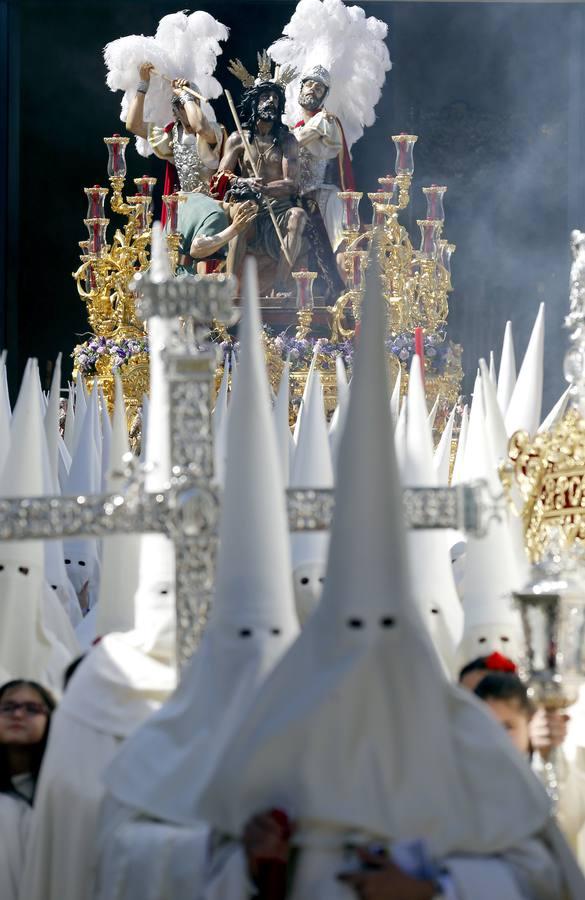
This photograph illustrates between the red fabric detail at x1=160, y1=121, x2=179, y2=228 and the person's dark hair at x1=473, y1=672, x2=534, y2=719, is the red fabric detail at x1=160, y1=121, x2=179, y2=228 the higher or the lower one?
the higher one

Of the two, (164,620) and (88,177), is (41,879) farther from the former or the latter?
(88,177)

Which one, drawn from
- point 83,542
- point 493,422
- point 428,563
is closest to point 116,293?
point 83,542

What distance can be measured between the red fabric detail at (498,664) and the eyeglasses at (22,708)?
1066 millimetres

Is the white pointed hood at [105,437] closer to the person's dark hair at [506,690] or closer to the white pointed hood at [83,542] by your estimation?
the white pointed hood at [83,542]

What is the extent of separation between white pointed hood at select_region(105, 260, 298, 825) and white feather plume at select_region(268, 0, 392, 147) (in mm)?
13641

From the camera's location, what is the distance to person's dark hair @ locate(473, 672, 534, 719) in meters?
4.04

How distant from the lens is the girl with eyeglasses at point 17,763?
14.1 ft

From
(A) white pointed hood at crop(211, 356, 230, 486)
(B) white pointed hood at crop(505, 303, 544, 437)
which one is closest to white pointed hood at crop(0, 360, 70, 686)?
(A) white pointed hood at crop(211, 356, 230, 486)

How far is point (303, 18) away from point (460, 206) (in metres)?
2.41

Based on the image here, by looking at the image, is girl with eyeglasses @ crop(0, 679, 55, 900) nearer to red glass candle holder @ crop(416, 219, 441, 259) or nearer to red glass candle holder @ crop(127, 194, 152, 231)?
red glass candle holder @ crop(127, 194, 152, 231)

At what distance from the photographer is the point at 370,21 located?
56.2 ft

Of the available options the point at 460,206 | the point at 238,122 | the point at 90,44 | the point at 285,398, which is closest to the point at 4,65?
the point at 90,44

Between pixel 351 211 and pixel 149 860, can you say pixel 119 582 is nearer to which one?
pixel 149 860

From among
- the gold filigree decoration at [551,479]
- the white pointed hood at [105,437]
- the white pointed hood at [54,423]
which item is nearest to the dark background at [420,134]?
the white pointed hood at [105,437]
